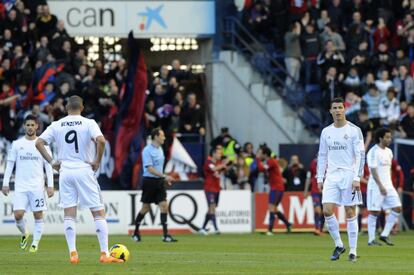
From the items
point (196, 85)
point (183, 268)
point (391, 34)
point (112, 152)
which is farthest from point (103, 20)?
point (183, 268)

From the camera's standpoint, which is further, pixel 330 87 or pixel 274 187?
pixel 330 87

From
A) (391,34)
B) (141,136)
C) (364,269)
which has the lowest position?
(364,269)

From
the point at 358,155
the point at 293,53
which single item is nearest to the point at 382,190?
the point at 358,155

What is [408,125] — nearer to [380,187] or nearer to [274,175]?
[274,175]

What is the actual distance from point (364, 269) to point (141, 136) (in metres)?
17.5

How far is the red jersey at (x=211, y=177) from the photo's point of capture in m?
32.8

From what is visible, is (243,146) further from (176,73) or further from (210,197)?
(210,197)

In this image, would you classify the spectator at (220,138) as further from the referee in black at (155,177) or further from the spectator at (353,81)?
the referee in black at (155,177)

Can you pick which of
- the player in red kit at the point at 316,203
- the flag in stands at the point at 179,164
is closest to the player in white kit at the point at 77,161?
the player in red kit at the point at 316,203

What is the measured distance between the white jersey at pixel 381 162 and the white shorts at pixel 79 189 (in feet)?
28.6

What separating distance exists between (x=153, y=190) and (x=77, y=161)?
9156mm

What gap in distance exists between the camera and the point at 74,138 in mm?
19188

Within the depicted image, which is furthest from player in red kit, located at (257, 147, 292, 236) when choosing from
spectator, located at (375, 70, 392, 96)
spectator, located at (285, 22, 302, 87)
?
spectator, located at (285, 22, 302, 87)

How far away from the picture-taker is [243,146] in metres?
37.8
